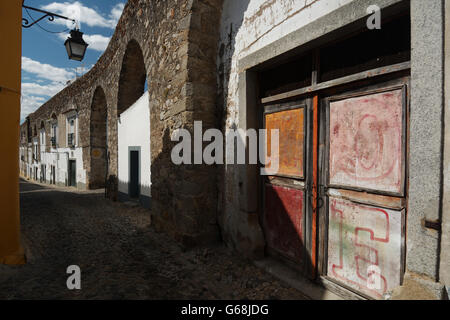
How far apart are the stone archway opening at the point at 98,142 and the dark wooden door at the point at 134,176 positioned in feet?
13.5

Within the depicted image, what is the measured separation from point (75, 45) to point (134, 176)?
378 cm

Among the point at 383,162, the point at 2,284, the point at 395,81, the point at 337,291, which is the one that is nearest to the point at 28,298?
the point at 2,284

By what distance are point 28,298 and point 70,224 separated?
3161 millimetres

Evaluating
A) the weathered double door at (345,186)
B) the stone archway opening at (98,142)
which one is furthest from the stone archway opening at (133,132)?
the weathered double door at (345,186)

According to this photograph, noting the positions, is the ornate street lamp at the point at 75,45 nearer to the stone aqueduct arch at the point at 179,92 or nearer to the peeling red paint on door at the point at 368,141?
the stone aqueduct arch at the point at 179,92

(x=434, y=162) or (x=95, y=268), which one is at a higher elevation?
(x=434, y=162)

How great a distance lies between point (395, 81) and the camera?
6.19 ft

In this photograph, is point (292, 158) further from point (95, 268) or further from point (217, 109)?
point (95, 268)

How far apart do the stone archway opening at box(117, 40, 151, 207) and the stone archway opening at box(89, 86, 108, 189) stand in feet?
12.1

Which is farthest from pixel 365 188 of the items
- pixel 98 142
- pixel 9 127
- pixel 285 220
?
pixel 98 142

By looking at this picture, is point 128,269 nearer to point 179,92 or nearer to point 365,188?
point 179,92

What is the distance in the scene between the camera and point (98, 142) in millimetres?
11711

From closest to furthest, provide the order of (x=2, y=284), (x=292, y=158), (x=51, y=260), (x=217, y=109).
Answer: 1. (x=2, y=284)
2. (x=292, y=158)
3. (x=51, y=260)
4. (x=217, y=109)

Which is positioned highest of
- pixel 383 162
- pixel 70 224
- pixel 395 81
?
pixel 395 81
